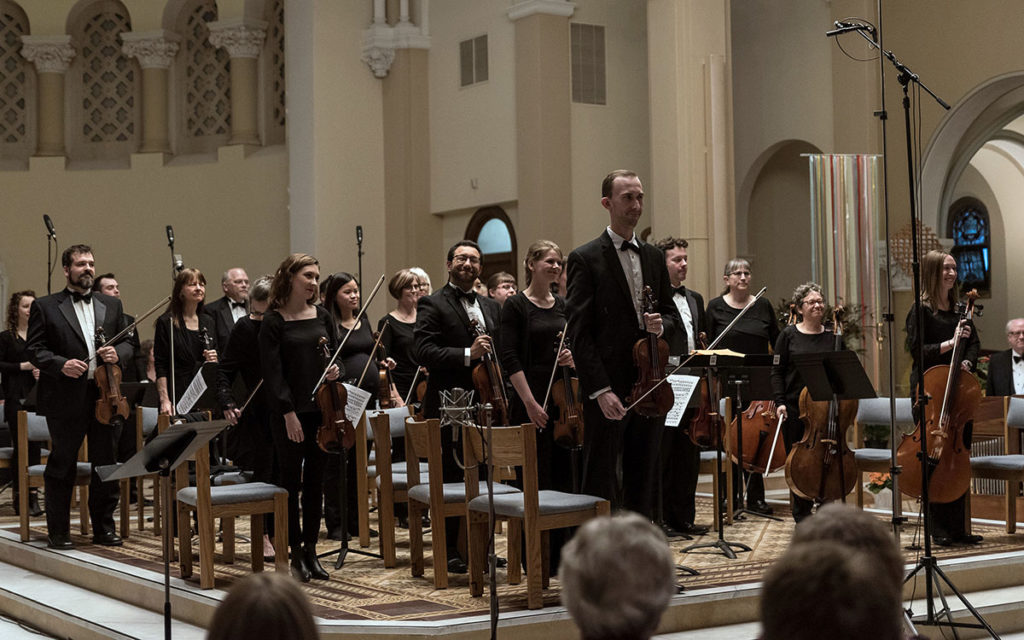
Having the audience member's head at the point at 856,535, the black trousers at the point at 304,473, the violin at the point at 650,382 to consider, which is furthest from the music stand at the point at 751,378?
the audience member's head at the point at 856,535

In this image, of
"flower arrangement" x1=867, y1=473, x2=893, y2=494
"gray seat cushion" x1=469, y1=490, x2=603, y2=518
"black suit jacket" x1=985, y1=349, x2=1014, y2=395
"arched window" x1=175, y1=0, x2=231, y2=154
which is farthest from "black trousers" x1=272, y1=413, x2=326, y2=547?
"arched window" x1=175, y1=0, x2=231, y2=154

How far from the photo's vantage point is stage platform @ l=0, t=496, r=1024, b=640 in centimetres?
491

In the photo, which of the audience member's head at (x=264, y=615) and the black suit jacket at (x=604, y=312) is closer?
the audience member's head at (x=264, y=615)

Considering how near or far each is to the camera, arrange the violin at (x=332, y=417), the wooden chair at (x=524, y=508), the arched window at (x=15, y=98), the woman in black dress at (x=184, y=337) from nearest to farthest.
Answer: the wooden chair at (x=524, y=508), the violin at (x=332, y=417), the woman in black dress at (x=184, y=337), the arched window at (x=15, y=98)

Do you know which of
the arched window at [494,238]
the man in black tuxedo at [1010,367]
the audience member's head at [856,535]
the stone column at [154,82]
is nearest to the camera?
the audience member's head at [856,535]

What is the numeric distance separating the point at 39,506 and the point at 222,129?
7501 millimetres

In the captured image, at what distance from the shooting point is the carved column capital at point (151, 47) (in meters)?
15.9

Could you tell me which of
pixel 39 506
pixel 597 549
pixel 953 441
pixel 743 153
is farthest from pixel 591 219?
pixel 597 549

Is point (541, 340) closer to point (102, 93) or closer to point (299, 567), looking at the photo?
point (299, 567)

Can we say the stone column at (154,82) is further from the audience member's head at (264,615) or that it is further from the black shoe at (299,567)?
the audience member's head at (264,615)

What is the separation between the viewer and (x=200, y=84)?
53.2ft

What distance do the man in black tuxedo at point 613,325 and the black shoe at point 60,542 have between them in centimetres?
341

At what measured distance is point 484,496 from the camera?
5469mm

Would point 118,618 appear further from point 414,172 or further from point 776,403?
point 414,172
